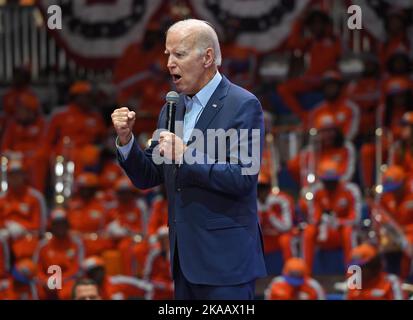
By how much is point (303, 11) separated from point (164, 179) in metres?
5.79

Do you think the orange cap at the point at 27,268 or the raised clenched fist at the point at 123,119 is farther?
the orange cap at the point at 27,268

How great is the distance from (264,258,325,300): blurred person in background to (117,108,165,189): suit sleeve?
3.02 meters

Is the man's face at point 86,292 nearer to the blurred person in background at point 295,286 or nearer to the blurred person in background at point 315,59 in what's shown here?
the blurred person in background at point 295,286

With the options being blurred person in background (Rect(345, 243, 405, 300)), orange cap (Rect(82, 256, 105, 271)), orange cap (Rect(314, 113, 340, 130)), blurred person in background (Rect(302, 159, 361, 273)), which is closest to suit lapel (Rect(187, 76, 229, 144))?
blurred person in background (Rect(345, 243, 405, 300))

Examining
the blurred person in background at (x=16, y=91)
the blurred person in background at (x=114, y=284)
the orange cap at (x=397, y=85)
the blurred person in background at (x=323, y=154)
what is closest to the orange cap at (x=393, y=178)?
the blurred person in background at (x=323, y=154)

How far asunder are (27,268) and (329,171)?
7.29 feet

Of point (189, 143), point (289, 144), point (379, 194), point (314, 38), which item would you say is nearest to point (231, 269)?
point (189, 143)

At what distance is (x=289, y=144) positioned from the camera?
835 centimetres

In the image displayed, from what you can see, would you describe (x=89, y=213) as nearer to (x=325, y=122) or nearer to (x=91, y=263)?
(x=91, y=263)

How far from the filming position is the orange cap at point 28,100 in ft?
29.0

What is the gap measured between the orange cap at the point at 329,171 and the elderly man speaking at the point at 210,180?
13.8 feet

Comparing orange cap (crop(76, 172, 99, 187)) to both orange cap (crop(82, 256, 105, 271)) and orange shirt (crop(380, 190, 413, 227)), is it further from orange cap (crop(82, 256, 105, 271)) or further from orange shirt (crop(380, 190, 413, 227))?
orange shirt (crop(380, 190, 413, 227))

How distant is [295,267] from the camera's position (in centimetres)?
647

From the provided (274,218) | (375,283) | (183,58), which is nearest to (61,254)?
(274,218)
